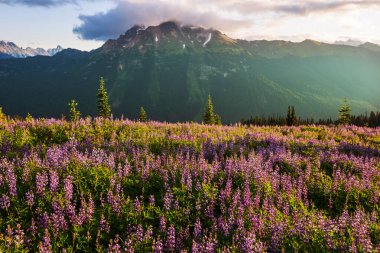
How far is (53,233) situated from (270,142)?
1013 centimetres

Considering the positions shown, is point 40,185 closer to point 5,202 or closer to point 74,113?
point 5,202

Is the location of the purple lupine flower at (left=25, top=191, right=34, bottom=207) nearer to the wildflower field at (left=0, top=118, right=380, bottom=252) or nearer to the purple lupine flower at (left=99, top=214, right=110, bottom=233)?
the wildflower field at (left=0, top=118, right=380, bottom=252)

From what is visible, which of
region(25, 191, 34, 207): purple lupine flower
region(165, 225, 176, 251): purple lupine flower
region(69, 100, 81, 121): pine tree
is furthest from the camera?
region(69, 100, 81, 121): pine tree

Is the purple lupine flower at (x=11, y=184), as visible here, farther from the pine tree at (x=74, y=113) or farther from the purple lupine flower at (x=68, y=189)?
the pine tree at (x=74, y=113)

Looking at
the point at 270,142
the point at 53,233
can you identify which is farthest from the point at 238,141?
the point at 53,233

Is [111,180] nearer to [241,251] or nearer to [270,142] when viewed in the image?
[241,251]

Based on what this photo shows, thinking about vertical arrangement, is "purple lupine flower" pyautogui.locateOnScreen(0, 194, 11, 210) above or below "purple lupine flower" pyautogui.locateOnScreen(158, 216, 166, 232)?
above

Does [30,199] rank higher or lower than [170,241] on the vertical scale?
higher

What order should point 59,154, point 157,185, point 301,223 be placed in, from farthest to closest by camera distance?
point 59,154 → point 157,185 → point 301,223

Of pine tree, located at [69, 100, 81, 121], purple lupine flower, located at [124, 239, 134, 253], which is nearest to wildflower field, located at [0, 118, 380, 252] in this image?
purple lupine flower, located at [124, 239, 134, 253]

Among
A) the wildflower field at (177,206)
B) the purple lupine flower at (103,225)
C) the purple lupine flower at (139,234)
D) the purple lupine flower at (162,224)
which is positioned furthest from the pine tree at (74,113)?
the purple lupine flower at (139,234)

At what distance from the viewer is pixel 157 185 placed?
25.2ft

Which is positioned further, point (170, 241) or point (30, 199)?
point (30, 199)

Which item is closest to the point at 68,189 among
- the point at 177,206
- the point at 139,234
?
the point at 139,234
